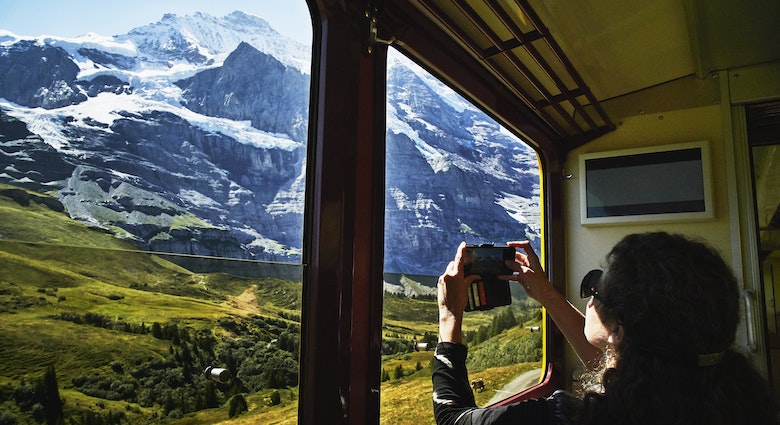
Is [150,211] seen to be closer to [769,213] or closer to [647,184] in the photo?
[647,184]

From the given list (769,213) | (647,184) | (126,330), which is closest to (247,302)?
(126,330)

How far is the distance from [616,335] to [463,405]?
36 cm

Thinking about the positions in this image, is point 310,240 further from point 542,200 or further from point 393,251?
point 542,200

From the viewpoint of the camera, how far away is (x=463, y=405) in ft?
3.58

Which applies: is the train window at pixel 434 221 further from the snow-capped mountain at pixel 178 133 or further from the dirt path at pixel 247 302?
the dirt path at pixel 247 302

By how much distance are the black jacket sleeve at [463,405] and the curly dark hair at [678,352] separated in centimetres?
9

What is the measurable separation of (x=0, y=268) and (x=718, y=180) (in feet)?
11.3

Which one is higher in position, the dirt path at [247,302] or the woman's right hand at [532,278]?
the woman's right hand at [532,278]

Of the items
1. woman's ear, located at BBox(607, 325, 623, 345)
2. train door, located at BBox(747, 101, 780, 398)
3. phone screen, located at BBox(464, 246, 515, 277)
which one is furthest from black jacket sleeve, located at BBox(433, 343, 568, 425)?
train door, located at BBox(747, 101, 780, 398)

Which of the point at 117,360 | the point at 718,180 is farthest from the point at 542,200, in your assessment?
the point at 117,360

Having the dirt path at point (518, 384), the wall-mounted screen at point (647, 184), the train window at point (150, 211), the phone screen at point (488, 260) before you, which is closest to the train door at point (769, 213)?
the wall-mounted screen at point (647, 184)

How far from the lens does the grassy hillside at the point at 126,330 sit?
80 centimetres

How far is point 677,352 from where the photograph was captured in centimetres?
88

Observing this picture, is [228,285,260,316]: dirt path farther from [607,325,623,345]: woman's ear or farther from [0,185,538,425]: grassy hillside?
[607,325,623,345]: woman's ear
